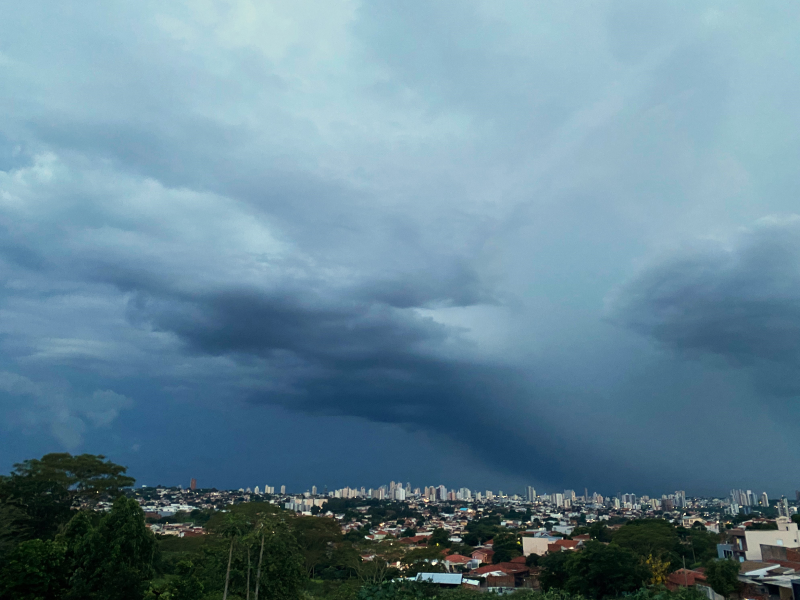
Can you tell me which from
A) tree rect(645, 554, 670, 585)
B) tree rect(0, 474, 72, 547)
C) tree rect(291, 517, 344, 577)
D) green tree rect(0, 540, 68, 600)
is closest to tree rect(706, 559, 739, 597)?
tree rect(645, 554, 670, 585)

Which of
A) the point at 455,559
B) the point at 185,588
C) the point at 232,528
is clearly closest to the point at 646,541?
the point at 455,559

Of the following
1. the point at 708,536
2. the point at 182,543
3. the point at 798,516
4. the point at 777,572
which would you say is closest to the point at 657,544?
the point at 777,572

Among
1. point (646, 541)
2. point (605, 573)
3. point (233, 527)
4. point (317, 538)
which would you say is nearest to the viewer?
point (233, 527)

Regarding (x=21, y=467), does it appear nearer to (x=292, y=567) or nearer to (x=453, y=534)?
(x=292, y=567)

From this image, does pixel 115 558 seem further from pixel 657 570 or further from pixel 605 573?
pixel 657 570

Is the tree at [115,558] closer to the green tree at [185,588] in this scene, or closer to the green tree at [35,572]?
the green tree at [35,572]

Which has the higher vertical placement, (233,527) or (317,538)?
(233,527)
